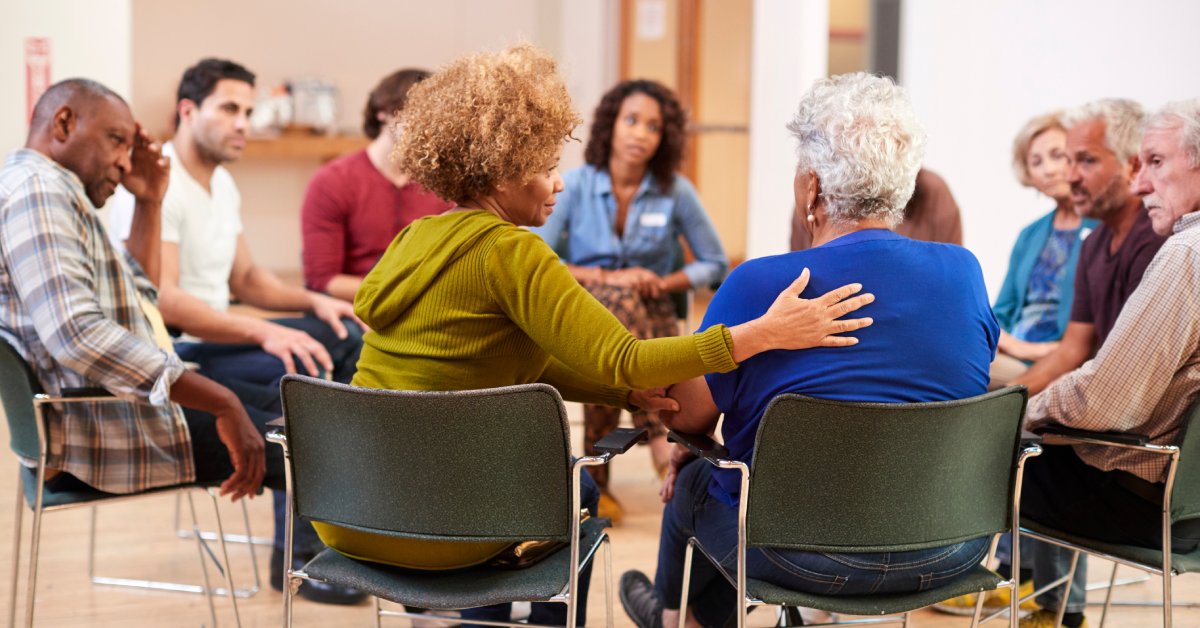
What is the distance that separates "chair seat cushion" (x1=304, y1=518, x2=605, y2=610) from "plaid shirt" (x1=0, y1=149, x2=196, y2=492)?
0.64 meters

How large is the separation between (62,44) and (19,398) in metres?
3.22

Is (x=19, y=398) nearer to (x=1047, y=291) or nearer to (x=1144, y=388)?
(x=1144, y=388)

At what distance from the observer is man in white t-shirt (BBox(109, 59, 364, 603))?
3158mm

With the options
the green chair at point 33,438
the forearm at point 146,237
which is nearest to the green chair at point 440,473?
the green chair at point 33,438

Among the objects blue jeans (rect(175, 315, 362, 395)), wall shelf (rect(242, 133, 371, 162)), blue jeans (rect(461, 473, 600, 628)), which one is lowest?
blue jeans (rect(461, 473, 600, 628))

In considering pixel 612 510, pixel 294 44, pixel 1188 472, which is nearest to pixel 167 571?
pixel 612 510

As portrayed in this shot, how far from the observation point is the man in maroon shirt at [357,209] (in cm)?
379

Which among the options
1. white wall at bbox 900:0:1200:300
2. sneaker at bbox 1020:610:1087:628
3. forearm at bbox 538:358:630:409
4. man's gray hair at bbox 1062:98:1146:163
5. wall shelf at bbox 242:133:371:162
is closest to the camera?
forearm at bbox 538:358:630:409

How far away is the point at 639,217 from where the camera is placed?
4.23m

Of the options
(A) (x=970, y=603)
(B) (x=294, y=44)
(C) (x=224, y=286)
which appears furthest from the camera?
(B) (x=294, y=44)

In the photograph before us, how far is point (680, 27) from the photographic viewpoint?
896 centimetres

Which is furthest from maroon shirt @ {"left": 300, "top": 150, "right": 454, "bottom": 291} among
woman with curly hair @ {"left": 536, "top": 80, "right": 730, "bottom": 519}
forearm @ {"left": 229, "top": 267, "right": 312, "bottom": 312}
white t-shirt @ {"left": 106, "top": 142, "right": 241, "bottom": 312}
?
woman with curly hair @ {"left": 536, "top": 80, "right": 730, "bottom": 519}

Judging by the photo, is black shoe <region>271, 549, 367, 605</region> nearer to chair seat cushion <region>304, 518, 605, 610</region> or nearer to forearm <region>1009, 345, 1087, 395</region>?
chair seat cushion <region>304, 518, 605, 610</region>

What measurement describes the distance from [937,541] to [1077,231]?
6.71ft
